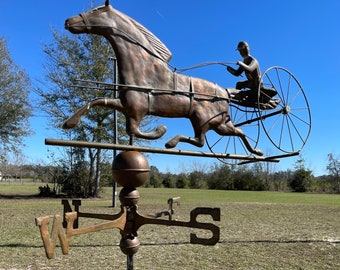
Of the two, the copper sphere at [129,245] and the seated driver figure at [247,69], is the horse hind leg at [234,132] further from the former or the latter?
the copper sphere at [129,245]

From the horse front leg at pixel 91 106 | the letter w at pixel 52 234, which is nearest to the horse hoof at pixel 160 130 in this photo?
the horse front leg at pixel 91 106

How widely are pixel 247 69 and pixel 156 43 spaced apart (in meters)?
0.95

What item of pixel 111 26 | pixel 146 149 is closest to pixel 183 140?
pixel 146 149

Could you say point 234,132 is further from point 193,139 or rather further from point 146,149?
point 146,149

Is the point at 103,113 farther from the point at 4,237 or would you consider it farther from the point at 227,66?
the point at 227,66

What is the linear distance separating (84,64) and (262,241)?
1344 cm

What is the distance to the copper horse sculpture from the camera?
2.76 meters

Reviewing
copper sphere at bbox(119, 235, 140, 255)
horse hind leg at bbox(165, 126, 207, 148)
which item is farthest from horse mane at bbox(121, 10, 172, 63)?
copper sphere at bbox(119, 235, 140, 255)

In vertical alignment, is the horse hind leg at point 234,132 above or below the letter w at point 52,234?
above

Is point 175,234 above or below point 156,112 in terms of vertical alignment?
below

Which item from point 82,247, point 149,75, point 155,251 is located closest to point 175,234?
point 155,251

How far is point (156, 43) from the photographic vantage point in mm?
3090

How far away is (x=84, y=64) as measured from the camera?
1806 cm

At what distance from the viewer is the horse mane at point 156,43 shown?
9.91 ft
